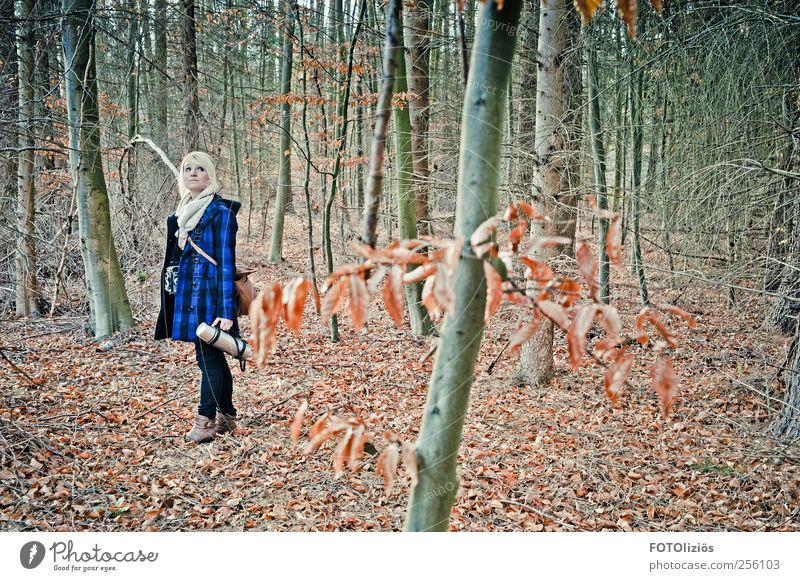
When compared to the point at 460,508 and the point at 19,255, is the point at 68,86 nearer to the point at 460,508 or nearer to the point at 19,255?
the point at 19,255

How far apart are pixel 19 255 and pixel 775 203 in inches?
282

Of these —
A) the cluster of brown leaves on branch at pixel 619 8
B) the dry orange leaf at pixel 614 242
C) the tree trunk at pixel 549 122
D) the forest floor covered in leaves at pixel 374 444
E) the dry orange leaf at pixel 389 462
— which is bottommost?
the forest floor covered in leaves at pixel 374 444

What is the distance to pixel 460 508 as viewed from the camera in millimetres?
2783

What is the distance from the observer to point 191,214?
3.11m

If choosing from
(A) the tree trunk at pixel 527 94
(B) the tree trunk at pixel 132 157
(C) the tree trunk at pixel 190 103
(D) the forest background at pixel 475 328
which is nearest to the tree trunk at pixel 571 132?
(D) the forest background at pixel 475 328

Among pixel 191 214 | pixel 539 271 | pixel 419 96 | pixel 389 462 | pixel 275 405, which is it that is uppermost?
pixel 419 96

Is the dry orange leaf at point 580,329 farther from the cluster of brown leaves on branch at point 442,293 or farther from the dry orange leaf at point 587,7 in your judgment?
the dry orange leaf at point 587,7

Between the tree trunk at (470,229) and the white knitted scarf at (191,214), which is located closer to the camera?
the tree trunk at (470,229)

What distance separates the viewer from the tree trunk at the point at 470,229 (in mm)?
999

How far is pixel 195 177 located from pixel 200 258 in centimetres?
50

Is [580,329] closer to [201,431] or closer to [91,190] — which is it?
[201,431]

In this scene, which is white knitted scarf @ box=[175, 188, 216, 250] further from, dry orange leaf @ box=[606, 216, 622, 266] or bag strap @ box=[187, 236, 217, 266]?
dry orange leaf @ box=[606, 216, 622, 266]

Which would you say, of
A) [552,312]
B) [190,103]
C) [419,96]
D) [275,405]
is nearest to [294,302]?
[552,312]

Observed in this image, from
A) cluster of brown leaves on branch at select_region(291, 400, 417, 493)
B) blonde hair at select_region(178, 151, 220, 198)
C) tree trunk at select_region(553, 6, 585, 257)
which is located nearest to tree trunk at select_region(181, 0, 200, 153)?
blonde hair at select_region(178, 151, 220, 198)
